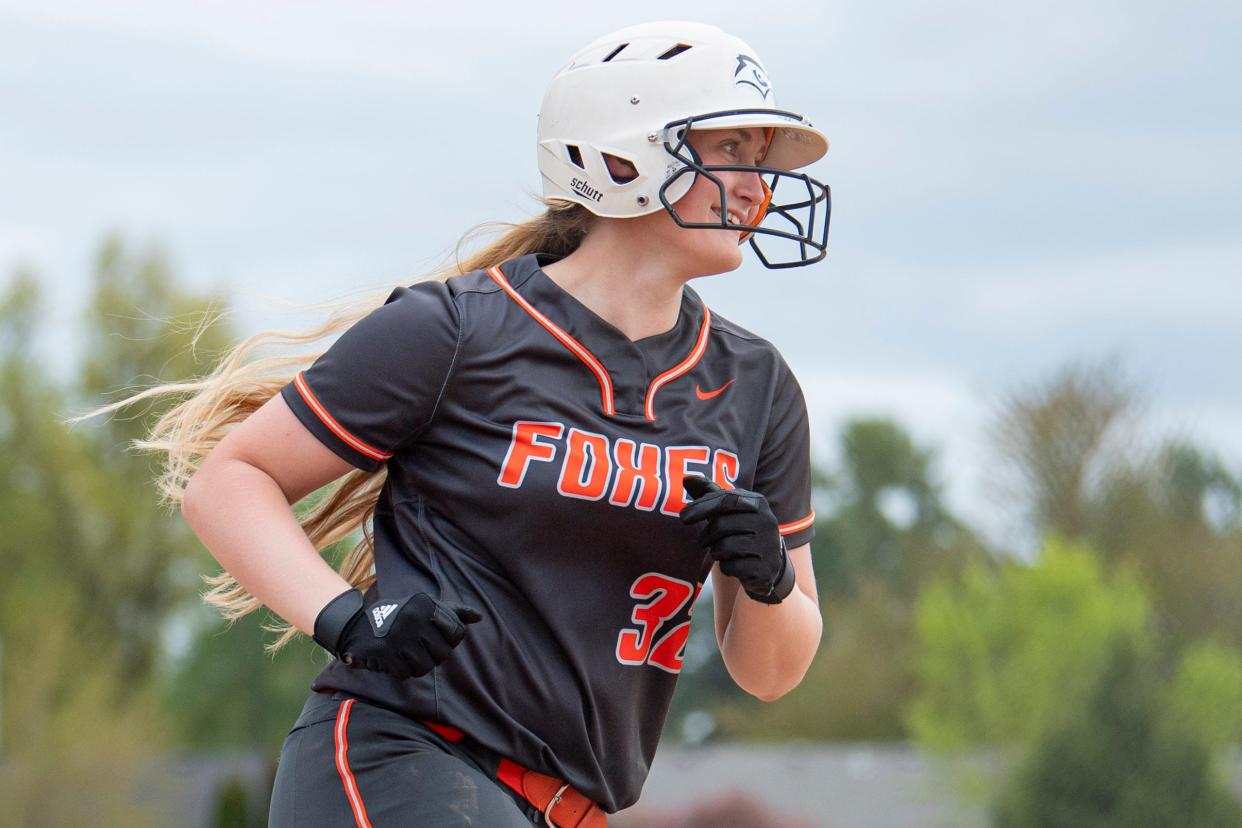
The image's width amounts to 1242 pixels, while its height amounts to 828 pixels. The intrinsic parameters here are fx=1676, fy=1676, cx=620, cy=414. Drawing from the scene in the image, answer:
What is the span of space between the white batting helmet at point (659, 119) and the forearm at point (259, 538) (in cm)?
94

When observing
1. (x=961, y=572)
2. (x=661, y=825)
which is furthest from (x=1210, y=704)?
(x=961, y=572)

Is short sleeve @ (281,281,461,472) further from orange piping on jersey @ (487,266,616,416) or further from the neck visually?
the neck

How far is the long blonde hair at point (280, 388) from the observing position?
12.3ft

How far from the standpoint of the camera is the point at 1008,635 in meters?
34.8

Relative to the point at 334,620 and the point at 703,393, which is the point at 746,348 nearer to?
the point at 703,393

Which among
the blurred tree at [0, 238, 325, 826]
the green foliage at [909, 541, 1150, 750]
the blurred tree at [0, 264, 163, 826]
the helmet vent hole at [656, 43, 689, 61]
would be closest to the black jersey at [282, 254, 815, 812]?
the helmet vent hole at [656, 43, 689, 61]

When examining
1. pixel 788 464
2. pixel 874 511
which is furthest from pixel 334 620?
pixel 874 511

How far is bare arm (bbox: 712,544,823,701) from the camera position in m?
3.68

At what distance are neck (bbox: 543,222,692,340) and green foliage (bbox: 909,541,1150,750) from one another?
94.6ft

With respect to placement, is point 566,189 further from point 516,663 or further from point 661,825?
point 661,825

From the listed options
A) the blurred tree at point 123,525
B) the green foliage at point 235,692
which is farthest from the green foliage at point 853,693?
the blurred tree at point 123,525

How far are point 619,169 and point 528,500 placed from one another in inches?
31.6

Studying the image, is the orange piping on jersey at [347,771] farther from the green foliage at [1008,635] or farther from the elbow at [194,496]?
the green foliage at [1008,635]

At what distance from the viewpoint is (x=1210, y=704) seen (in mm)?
24203
